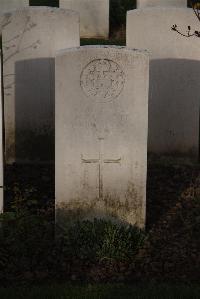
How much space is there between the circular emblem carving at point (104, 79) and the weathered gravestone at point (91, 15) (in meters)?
9.24

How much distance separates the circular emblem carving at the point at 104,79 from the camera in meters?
5.18

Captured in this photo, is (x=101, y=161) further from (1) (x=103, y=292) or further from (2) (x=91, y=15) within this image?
(2) (x=91, y=15)

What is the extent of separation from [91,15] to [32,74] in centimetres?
711

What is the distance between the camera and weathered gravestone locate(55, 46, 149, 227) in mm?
5172

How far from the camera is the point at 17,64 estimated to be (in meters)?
7.43

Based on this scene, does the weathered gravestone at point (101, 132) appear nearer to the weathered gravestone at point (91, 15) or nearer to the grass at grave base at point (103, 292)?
the grass at grave base at point (103, 292)

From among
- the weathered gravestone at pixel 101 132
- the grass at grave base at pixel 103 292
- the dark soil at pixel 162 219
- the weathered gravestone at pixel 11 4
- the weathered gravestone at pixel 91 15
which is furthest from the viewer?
the weathered gravestone at pixel 91 15

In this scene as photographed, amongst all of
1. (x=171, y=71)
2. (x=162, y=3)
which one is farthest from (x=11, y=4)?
(x=171, y=71)

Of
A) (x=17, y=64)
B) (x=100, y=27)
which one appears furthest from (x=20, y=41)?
(x=100, y=27)

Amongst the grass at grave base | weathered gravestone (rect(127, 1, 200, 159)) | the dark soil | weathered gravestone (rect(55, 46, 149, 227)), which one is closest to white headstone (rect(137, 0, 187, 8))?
weathered gravestone (rect(127, 1, 200, 159))

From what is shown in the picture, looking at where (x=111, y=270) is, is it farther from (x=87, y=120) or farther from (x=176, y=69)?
(x=176, y=69)

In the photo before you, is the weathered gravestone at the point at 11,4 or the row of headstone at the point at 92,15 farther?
the row of headstone at the point at 92,15

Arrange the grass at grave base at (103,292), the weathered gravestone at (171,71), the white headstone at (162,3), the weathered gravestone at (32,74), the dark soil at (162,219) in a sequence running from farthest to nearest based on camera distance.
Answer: the white headstone at (162,3) < the weathered gravestone at (171,71) < the weathered gravestone at (32,74) < the dark soil at (162,219) < the grass at grave base at (103,292)

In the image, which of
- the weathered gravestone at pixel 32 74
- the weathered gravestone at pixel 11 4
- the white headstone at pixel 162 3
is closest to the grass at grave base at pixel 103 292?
the weathered gravestone at pixel 32 74
